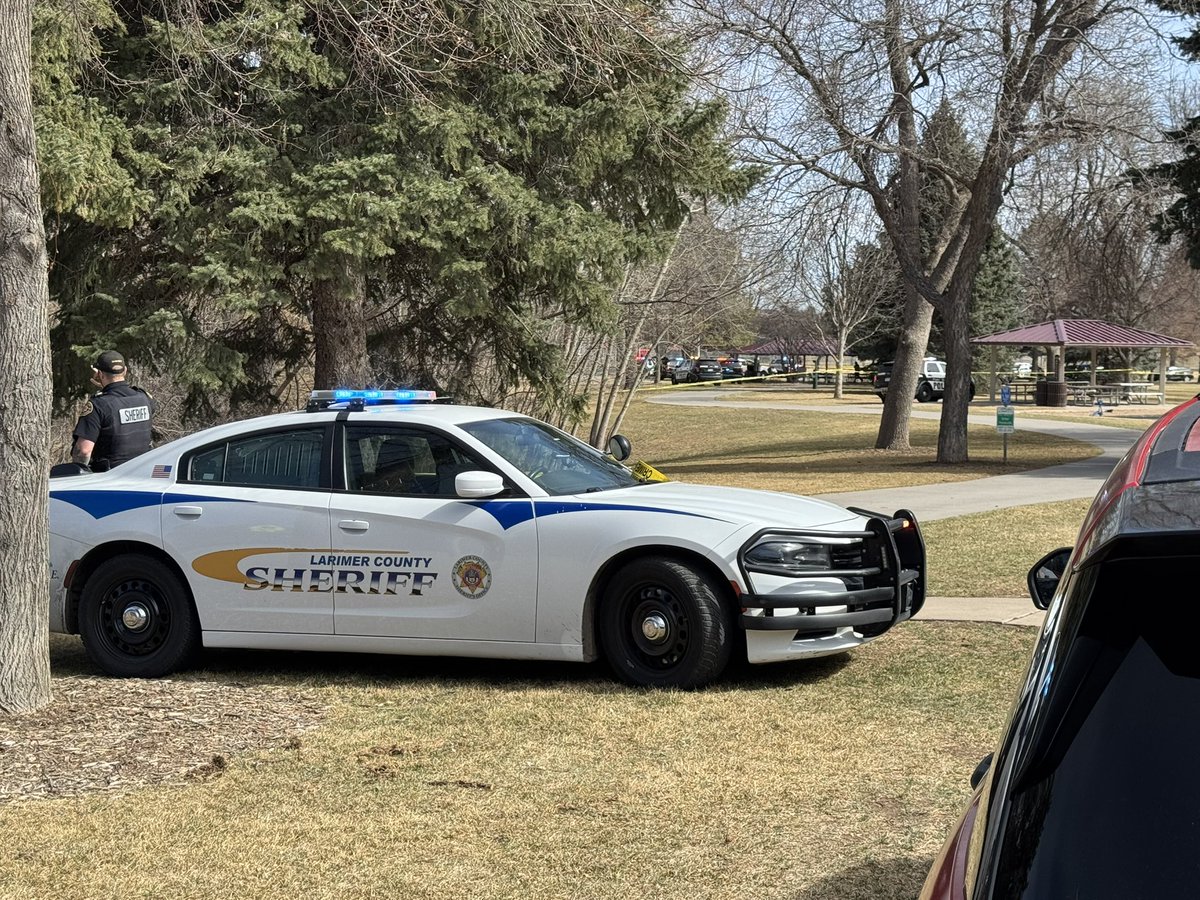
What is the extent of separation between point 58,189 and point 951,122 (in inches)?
643

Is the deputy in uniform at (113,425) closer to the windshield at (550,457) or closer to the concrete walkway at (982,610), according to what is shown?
the windshield at (550,457)

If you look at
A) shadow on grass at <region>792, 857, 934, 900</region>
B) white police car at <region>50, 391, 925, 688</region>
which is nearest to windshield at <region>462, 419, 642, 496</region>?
white police car at <region>50, 391, 925, 688</region>

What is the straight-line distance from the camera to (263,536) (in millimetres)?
7934

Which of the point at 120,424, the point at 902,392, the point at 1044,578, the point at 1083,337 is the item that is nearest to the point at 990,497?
the point at 120,424

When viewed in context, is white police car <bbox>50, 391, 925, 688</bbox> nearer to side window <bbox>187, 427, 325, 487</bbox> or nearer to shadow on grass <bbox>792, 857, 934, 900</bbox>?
side window <bbox>187, 427, 325, 487</bbox>

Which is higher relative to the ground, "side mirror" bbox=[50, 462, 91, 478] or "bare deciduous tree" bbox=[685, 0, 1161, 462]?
"bare deciduous tree" bbox=[685, 0, 1161, 462]

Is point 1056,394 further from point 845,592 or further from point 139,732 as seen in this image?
point 139,732

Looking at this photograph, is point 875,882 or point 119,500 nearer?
point 875,882

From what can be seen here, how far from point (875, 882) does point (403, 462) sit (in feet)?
13.5

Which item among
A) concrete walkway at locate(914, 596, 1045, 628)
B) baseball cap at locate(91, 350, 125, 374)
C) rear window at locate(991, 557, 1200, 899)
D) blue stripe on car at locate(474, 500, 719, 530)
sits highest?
baseball cap at locate(91, 350, 125, 374)

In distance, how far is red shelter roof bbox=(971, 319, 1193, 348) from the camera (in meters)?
49.9

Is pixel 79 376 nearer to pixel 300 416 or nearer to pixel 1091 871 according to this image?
pixel 300 416

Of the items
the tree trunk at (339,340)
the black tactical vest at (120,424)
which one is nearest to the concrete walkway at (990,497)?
the black tactical vest at (120,424)

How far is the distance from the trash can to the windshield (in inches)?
1836
